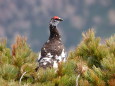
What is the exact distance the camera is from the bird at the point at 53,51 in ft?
10.8

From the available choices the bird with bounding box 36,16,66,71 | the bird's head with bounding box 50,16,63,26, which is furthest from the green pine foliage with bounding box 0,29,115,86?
the bird's head with bounding box 50,16,63,26

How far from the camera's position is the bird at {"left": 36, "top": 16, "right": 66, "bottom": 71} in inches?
130

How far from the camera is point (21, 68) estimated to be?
7.47 feet

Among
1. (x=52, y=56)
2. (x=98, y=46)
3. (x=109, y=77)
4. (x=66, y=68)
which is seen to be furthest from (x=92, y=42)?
(x=109, y=77)

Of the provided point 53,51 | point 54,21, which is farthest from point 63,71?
point 54,21

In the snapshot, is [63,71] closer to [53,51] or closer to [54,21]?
[53,51]

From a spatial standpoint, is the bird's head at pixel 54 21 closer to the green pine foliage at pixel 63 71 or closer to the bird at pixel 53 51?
the bird at pixel 53 51

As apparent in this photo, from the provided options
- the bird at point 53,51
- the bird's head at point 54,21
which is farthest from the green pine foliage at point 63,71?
the bird's head at point 54,21

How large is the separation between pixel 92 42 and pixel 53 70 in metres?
0.87

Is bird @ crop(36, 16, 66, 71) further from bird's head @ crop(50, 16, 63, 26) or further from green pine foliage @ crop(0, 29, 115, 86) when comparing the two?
green pine foliage @ crop(0, 29, 115, 86)

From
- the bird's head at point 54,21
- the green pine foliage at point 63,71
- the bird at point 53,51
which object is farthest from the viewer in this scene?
the bird's head at point 54,21

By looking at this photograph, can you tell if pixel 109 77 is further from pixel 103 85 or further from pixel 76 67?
pixel 76 67

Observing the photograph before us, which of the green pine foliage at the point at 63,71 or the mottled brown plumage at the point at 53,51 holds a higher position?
the mottled brown plumage at the point at 53,51

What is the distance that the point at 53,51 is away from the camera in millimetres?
3438
